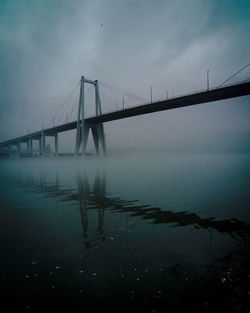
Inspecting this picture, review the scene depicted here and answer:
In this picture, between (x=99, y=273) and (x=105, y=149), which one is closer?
(x=99, y=273)

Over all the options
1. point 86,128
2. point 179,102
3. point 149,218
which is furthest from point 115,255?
point 86,128

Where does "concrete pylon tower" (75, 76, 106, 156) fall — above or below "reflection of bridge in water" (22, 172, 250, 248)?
above

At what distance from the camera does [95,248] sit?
14.0 ft

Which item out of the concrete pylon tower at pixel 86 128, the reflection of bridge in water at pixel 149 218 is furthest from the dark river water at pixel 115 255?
the concrete pylon tower at pixel 86 128

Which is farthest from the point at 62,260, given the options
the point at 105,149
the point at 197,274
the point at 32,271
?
the point at 105,149

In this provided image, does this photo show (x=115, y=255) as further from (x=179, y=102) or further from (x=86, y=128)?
(x=86, y=128)

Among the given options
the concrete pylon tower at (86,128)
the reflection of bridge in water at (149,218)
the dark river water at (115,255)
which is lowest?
the reflection of bridge in water at (149,218)

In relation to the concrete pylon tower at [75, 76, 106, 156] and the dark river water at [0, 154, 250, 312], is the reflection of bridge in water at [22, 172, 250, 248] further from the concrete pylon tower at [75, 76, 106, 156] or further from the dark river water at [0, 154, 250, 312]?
the concrete pylon tower at [75, 76, 106, 156]

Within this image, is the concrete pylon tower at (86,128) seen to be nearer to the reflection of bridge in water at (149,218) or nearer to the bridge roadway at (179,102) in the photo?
the bridge roadway at (179,102)

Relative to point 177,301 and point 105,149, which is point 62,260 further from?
point 105,149

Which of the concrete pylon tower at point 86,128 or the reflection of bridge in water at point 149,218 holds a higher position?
the concrete pylon tower at point 86,128

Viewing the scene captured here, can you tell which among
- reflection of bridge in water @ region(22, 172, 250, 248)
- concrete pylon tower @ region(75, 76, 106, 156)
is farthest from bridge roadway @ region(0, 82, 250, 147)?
reflection of bridge in water @ region(22, 172, 250, 248)

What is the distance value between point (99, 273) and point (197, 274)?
178 centimetres

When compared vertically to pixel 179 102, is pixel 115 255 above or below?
below
